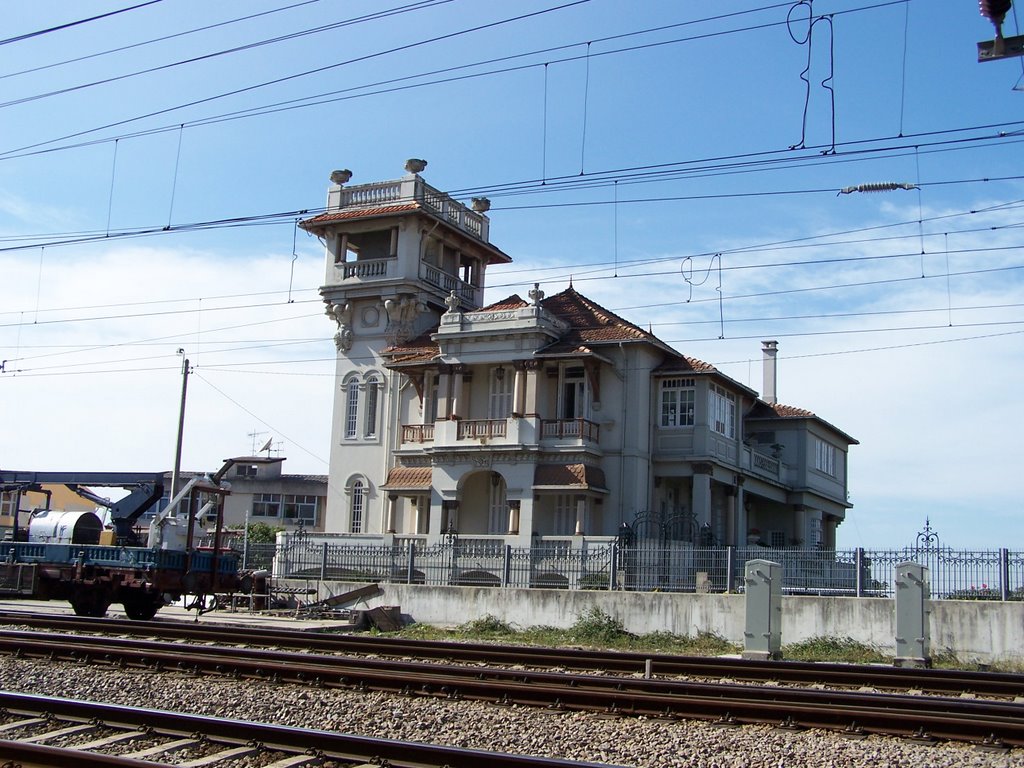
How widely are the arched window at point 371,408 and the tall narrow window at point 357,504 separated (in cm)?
206

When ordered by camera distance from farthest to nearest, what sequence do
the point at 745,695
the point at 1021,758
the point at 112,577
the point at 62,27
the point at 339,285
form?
1. the point at 339,285
2. the point at 112,577
3. the point at 62,27
4. the point at 745,695
5. the point at 1021,758

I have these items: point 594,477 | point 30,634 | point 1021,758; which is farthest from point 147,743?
point 594,477

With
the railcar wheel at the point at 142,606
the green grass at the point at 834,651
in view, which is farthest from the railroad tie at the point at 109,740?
the railcar wheel at the point at 142,606

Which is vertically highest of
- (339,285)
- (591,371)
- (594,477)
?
(339,285)

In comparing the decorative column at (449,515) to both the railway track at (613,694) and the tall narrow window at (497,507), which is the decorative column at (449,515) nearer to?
the tall narrow window at (497,507)

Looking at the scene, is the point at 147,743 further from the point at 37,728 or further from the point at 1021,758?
the point at 1021,758

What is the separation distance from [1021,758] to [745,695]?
12.7 ft

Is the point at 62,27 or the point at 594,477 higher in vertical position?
the point at 62,27

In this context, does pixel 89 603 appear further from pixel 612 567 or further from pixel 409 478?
pixel 409 478

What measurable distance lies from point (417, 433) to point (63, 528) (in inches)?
500

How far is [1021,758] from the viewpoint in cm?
1062

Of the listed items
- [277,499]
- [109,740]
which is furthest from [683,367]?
[277,499]

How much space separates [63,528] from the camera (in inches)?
1438

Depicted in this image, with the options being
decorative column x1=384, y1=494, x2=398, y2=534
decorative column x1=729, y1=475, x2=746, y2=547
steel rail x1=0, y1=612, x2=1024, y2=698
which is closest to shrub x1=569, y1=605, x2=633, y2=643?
steel rail x1=0, y1=612, x2=1024, y2=698
